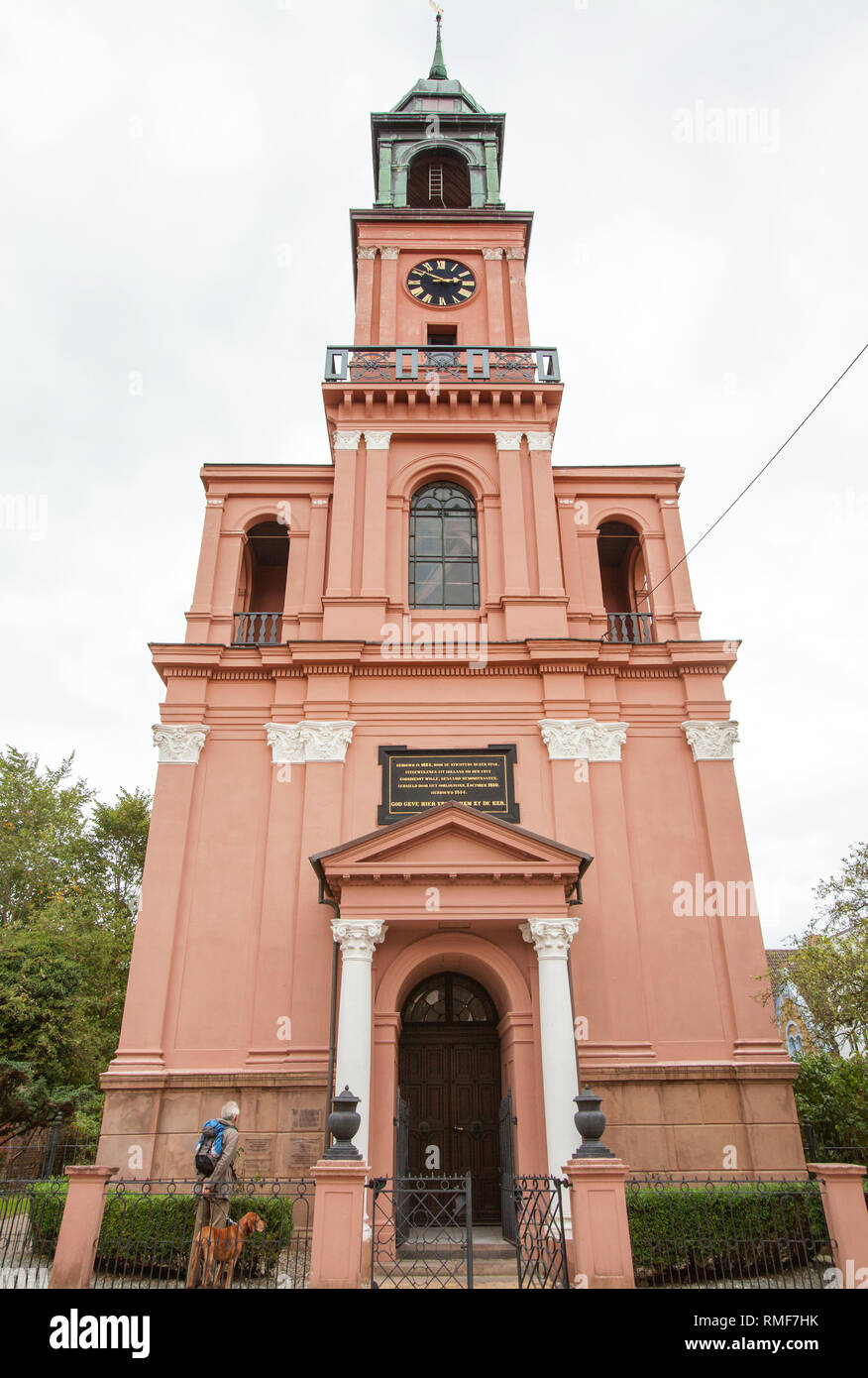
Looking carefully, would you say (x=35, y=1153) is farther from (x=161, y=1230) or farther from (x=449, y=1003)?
(x=161, y=1230)

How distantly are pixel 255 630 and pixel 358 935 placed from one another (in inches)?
324

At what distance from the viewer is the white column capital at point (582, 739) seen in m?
17.4

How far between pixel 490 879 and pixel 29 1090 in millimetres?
15904

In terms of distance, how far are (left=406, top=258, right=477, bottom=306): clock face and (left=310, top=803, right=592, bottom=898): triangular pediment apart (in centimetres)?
1531

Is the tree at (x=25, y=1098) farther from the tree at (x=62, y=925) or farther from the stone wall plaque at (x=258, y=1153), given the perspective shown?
the stone wall plaque at (x=258, y=1153)

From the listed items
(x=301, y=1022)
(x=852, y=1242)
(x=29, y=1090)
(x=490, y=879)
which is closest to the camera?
(x=852, y=1242)

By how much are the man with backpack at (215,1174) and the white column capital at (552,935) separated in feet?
18.3

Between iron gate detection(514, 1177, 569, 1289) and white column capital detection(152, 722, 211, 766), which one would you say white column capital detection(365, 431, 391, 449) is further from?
iron gate detection(514, 1177, 569, 1289)

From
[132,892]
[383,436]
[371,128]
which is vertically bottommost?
[132,892]

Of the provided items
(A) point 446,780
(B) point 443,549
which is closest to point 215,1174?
(A) point 446,780

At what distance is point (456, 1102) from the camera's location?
50.6ft
